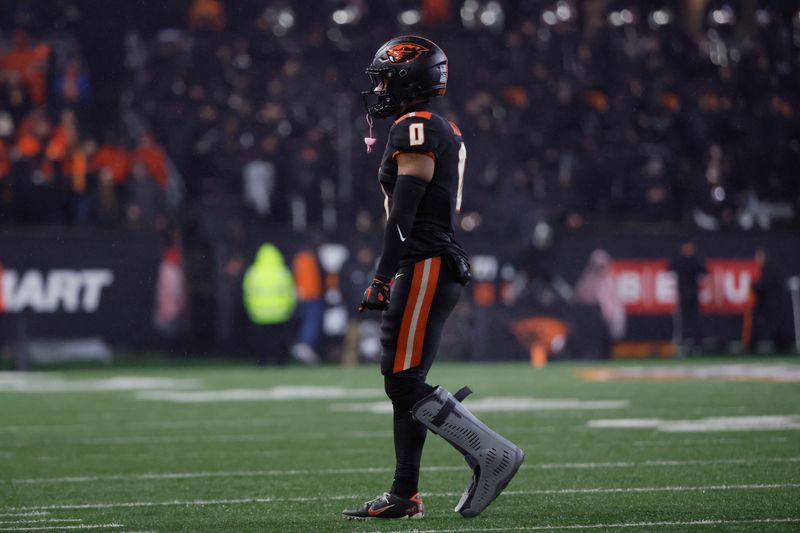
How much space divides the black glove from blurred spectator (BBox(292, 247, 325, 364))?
1453 cm

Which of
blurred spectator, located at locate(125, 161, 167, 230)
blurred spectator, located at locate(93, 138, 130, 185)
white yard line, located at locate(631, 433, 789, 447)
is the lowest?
white yard line, located at locate(631, 433, 789, 447)

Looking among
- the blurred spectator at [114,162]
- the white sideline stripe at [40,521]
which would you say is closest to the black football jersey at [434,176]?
the white sideline stripe at [40,521]

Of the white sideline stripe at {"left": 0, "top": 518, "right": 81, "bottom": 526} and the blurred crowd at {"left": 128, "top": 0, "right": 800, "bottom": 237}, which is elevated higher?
the blurred crowd at {"left": 128, "top": 0, "right": 800, "bottom": 237}

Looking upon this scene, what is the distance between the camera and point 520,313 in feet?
67.3

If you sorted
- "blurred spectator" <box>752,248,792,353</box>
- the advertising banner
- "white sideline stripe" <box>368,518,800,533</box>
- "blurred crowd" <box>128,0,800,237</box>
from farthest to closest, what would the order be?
"blurred crowd" <box>128,0,800,237</box> → "blurred spectator" <box>752,248,792,353</box> → the advertising banner → "white sideline stripe" <box>368,518,800,533</box>

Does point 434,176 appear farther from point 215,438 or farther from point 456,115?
point 456,115

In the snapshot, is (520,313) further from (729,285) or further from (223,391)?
(223,391)

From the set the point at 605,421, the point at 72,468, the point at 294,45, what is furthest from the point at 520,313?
the point at 72,468

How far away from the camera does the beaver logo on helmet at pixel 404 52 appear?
6.19 meters

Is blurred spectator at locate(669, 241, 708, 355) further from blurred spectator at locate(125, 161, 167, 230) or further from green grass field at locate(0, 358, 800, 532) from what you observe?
blurred spectator at locate(125, 161, 167, 230)

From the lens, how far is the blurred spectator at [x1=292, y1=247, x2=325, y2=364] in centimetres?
2042

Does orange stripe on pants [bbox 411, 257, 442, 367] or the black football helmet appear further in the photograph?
the black football helmet

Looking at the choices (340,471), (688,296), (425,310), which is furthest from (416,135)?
(688,296)

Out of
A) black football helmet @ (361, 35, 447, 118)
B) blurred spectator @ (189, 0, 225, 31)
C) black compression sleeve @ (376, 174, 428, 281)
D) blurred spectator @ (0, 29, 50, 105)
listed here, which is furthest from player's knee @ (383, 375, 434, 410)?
blurred spectator @ (189, 0, 225, 31)
